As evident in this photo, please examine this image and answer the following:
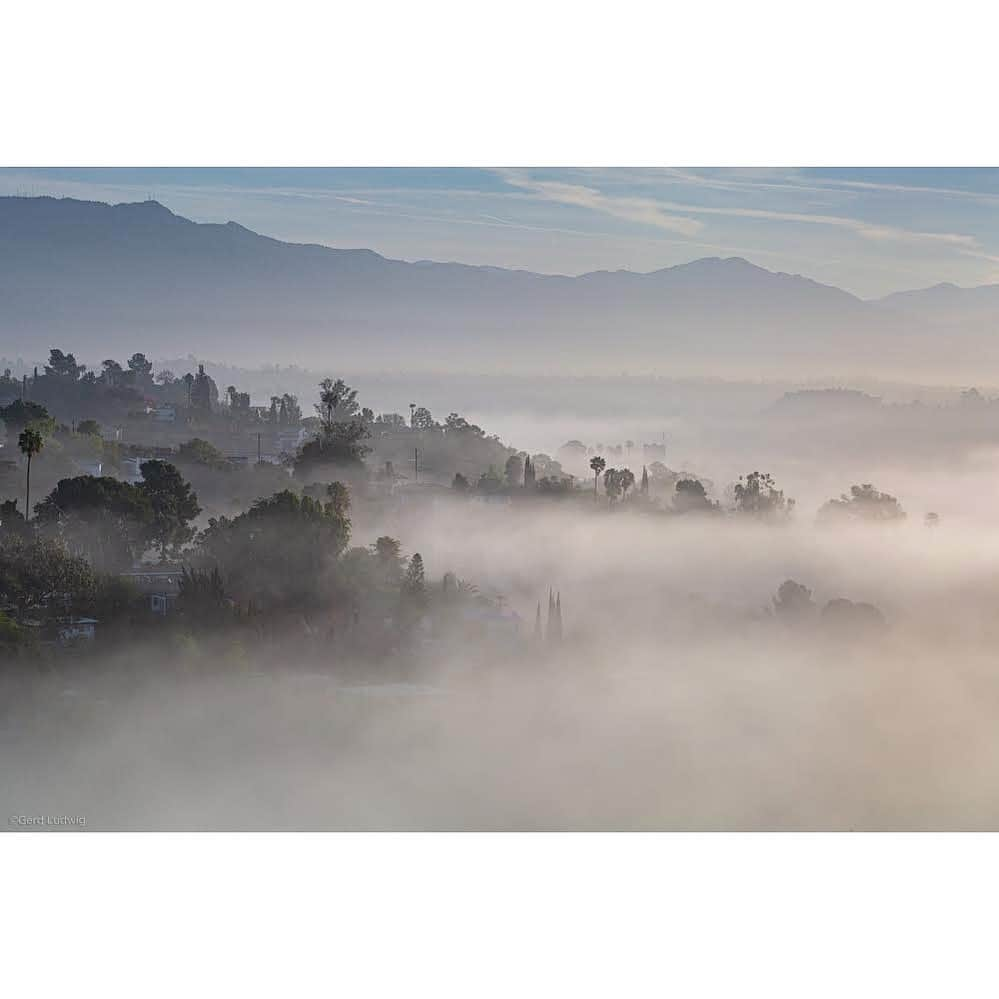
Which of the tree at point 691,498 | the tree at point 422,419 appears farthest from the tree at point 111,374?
the tree at point 691,498

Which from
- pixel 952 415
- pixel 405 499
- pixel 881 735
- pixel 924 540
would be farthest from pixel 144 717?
pixel 952 415

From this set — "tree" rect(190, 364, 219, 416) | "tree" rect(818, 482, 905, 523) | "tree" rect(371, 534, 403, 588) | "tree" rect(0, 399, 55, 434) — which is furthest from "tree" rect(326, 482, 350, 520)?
"tree" rect(818, 482, 905, 523)

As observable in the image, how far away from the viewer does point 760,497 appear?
586 cm

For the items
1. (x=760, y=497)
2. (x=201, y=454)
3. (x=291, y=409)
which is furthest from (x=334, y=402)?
(x=760, y=497)

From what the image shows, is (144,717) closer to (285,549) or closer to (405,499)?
(285,549)

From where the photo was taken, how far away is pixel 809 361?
19.2ft

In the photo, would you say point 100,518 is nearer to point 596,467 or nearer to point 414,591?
point 414,591

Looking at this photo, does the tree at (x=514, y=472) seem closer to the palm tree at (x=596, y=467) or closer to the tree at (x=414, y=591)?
the palm tree at (x=596, y=467)

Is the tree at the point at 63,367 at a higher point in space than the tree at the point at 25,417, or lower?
higher

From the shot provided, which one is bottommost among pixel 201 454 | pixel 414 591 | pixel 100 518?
pixel 414 591

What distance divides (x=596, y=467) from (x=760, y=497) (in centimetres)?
93

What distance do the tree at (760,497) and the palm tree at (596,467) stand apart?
750 mm

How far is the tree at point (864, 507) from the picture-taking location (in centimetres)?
577

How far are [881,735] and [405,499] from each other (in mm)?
2900
